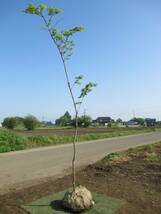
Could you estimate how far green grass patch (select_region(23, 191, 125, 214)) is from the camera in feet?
19.9

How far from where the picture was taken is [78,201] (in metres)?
6.08

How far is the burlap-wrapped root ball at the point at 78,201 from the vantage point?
604 centimetres

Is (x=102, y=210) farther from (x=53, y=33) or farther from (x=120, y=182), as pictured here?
(x=53, y=33)

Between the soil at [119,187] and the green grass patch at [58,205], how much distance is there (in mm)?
174

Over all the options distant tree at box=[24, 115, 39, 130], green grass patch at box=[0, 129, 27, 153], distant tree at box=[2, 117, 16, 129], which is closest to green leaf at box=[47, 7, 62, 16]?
green grass patch at box=[0, 129, 27, 153]

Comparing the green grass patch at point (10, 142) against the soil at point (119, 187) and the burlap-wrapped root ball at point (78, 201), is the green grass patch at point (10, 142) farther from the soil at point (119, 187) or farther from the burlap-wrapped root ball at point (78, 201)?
the burlap-wrapped root ball at point (78, 201)

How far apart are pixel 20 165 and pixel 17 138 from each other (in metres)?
7.73

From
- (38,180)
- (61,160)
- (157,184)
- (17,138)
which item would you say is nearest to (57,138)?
(17,138)

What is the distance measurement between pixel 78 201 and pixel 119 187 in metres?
2.23

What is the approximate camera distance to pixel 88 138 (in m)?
31.0

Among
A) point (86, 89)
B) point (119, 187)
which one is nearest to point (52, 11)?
point (86, 89)

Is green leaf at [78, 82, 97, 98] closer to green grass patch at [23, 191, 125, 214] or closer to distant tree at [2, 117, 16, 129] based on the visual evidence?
green grass patch at [23, 191, 125, 214]

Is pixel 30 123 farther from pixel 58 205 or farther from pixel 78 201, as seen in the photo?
pixel 78 201

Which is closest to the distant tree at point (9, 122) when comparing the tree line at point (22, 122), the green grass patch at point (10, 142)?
the tree line at point (22, 122)
